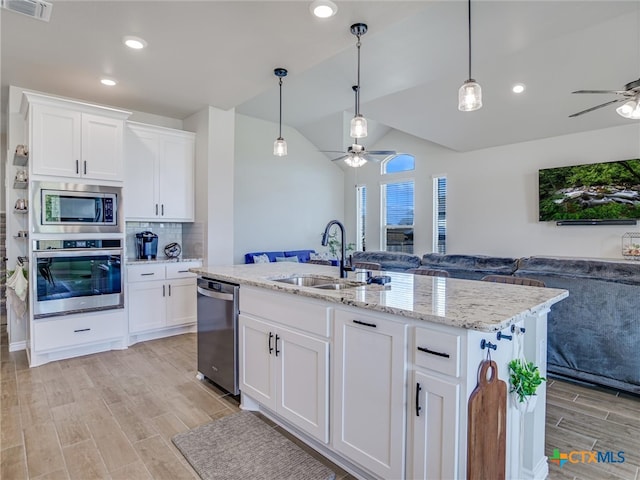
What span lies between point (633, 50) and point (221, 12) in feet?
15.7

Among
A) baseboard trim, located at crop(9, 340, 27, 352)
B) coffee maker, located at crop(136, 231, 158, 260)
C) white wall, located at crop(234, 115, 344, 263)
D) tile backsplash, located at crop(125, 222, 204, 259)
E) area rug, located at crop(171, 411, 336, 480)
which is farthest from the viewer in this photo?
white wall, located at crop(234, 115, 344, 263)

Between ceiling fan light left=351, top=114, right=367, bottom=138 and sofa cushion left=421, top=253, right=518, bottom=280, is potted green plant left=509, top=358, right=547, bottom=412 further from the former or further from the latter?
sofa cushion left=421, top=253, right=518, bottom=280

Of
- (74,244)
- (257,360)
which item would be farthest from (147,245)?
(257,360)

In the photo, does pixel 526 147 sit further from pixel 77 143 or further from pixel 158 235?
pixel 77 143

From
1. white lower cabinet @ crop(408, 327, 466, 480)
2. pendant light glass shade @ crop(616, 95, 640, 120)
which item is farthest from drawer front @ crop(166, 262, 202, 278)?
pendant light glass shade @ crop(616, 95, 640, 120)

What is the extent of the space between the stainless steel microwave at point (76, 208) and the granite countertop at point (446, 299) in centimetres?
202

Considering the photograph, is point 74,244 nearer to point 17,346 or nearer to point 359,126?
point 17,346

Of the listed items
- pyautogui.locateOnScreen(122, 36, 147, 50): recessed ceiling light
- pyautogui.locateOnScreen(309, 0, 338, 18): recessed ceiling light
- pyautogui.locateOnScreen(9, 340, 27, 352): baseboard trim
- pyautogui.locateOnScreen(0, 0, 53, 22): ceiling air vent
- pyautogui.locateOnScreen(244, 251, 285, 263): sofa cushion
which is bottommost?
pyautogui.locateOnScreen(9, 340, 27, 352): baseboard trim

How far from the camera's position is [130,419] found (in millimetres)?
2451

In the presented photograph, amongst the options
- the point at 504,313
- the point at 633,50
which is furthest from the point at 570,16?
the point at 504,313

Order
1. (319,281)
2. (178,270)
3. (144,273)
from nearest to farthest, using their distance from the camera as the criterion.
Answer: (319,281) < (144,273) < (178,270)

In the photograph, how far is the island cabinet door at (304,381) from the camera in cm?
192

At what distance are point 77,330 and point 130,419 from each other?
5.35 feet

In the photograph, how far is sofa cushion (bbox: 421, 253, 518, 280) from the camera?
3457mm
